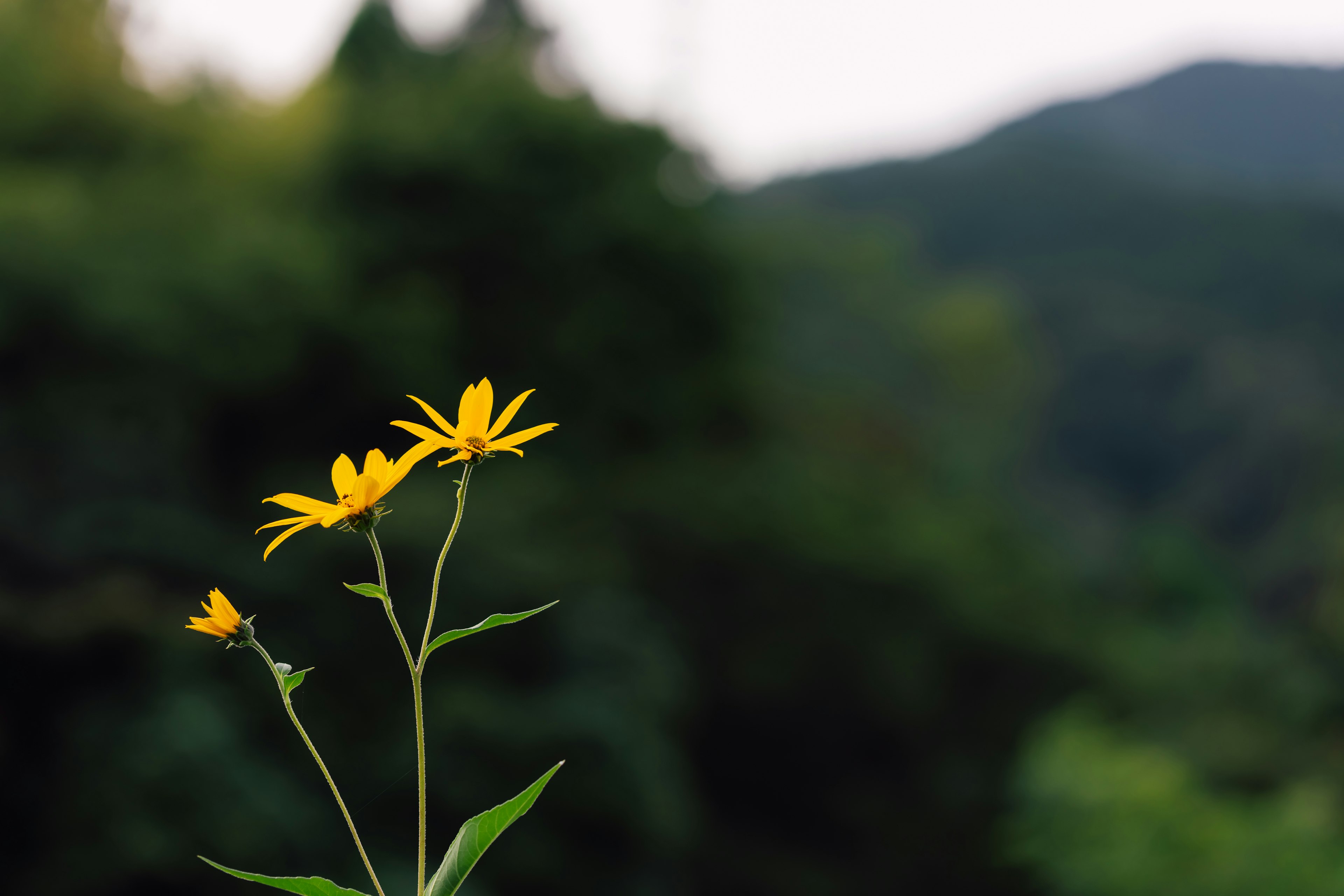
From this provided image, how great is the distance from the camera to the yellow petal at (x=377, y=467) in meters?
0.71

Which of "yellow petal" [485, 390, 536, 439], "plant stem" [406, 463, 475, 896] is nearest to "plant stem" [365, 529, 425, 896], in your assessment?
"plant stem" [406, 463, 475, 896]

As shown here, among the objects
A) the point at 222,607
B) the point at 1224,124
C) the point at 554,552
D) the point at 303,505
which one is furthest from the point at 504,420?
the point at 1224,124

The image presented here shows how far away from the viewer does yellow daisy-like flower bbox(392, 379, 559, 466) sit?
66 centimetres

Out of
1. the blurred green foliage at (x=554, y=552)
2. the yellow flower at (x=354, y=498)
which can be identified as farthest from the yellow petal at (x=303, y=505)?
the blurred green foliage at (x=554, y=552)

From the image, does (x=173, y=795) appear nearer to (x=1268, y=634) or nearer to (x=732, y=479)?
(x=732, y=479)

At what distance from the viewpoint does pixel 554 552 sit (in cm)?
810

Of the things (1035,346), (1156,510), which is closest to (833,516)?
(1035,346)

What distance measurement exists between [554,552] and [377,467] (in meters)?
7.46

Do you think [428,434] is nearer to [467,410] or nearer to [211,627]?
[467,410]

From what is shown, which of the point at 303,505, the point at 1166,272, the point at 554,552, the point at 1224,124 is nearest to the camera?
the point at 303,505

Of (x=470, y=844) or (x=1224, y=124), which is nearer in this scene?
(x=470, y=844)

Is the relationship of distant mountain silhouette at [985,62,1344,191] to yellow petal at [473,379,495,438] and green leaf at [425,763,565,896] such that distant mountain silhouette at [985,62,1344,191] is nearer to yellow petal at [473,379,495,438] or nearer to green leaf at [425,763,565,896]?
yellow petal at [473,379,495,438]

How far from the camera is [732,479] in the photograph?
11.9 meters

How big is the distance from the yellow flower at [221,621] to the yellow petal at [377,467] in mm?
130
